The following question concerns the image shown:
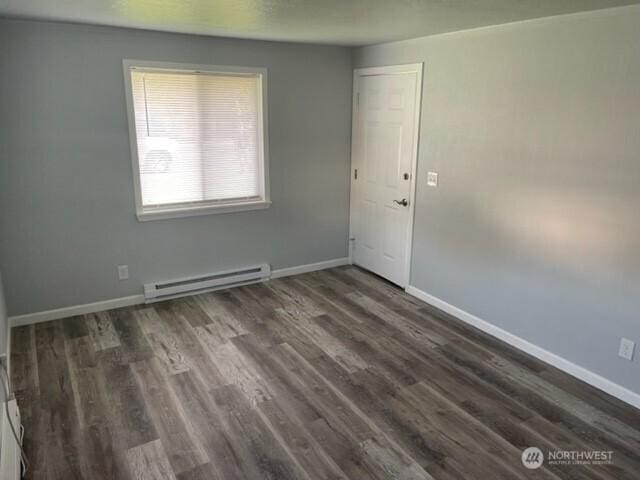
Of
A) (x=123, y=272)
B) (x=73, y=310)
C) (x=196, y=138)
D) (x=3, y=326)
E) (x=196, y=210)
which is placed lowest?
(x=73, y=310)

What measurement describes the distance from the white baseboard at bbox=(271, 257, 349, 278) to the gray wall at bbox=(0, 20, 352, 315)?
3.9 inches

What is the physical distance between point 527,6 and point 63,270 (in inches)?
149

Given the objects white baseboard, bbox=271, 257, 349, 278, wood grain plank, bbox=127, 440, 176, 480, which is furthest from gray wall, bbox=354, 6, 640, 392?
wood grain plank, bbox=127, 440, 176, 480

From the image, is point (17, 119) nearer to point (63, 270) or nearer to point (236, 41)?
point (63, 270)

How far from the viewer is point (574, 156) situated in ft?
9.52

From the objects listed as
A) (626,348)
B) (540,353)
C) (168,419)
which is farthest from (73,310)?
(626,348)

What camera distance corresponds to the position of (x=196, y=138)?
4121mm

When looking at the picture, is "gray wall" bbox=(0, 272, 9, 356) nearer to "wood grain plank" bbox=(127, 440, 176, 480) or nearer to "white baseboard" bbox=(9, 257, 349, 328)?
"white baseboard" bbox=(9, 257, 349, 328)

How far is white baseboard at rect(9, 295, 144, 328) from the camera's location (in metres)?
3.69

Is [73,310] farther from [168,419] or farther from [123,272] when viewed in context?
[168,419]

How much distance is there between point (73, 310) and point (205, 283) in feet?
3.65

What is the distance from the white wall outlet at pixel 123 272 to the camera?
4008 millimetres

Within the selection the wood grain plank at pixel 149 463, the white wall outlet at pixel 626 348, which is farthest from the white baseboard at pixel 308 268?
the white wall outlet at pixel 626 348

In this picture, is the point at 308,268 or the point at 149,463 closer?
the point at 149,463
